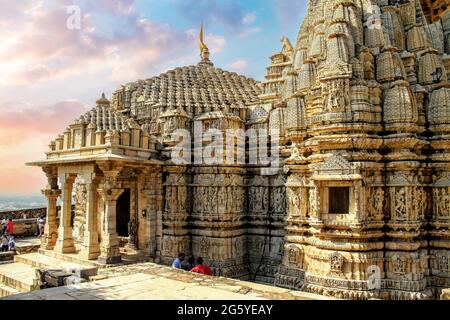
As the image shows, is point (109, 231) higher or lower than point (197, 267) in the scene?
higher

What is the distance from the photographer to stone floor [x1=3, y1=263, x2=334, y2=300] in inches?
305

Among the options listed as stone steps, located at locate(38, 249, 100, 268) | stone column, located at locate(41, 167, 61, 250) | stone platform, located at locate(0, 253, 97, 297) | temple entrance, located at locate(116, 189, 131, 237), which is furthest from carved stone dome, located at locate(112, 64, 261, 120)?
stone platform, located at locate(0, 253, 97, 297)

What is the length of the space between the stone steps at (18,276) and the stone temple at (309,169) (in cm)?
147

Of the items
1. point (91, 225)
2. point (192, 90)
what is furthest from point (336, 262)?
point (192, 90)

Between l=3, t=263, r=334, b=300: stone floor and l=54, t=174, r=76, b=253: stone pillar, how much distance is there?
6.93 m

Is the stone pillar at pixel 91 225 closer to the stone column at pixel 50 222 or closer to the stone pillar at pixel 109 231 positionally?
the stone pillar at pixel 109 231

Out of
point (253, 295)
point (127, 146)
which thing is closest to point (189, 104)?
point (127, 146)

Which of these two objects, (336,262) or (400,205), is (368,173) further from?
(336,262)

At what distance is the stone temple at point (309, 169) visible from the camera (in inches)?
470

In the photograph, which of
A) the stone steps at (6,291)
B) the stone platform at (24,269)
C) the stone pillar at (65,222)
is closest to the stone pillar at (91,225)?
the stone platform at (24,269)

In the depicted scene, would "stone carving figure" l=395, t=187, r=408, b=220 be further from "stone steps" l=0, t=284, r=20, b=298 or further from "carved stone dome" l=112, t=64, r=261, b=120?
"stone steps" l=0, t=284, r=20, b=298

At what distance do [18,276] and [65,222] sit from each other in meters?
2.88

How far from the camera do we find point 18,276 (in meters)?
13.9
